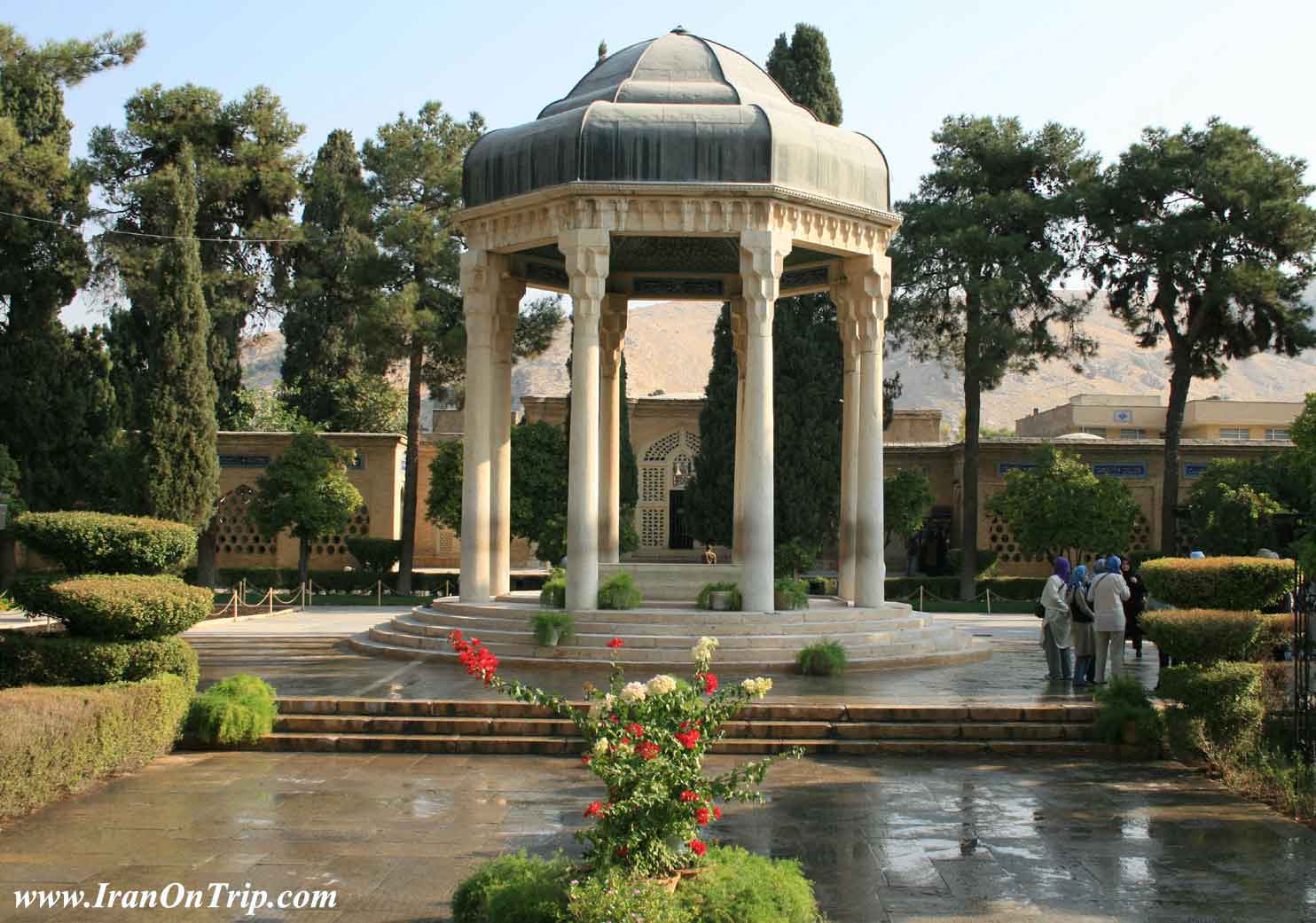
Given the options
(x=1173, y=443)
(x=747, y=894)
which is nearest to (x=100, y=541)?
(x=747, y=894)

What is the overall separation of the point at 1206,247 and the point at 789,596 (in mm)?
20354

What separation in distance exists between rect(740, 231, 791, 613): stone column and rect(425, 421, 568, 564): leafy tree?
619 inches

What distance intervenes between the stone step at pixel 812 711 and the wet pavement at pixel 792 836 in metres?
1.10

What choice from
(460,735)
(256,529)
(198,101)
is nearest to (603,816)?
(460,735)

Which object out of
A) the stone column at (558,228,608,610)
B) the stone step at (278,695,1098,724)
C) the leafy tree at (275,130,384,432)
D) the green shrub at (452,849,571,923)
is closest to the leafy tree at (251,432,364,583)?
the leafy tree at (275,130,384,432)

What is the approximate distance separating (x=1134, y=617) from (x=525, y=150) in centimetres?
1089

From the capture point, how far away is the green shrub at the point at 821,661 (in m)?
16.0

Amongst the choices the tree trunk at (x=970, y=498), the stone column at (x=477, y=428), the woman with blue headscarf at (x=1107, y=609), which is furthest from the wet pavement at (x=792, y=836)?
the tree trunk at (x=970, y=498)

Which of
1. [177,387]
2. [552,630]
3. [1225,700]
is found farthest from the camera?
[177,387]

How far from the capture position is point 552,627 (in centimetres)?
1680

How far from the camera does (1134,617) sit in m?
18.8

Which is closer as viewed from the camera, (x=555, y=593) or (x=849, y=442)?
(x=555, y=593)

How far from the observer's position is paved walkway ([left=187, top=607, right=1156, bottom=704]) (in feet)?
45.8

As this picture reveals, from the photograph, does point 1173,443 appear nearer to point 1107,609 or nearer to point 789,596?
point 789,596
